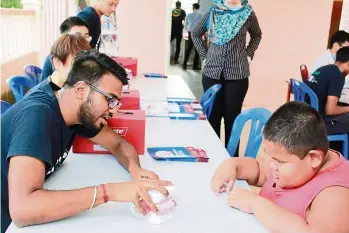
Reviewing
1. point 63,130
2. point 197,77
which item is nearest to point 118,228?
point 63,130

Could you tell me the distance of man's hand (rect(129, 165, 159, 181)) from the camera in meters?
1.36

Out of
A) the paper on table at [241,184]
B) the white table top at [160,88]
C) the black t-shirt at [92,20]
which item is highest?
the black t-shirt at [92,20]

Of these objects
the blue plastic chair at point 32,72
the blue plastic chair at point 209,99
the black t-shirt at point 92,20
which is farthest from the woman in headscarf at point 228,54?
the blue plastic chair at point 32,72

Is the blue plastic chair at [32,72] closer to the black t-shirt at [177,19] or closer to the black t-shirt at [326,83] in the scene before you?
the black t-shirt at [326,83]

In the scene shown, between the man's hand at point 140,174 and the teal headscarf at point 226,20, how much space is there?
176 centimetres

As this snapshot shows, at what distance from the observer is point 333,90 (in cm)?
289

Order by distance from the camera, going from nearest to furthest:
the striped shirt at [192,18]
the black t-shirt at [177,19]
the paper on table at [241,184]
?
the paper on table at [241,184]
the striped shirt at [192,18]
the black t-shirt at [177,19]

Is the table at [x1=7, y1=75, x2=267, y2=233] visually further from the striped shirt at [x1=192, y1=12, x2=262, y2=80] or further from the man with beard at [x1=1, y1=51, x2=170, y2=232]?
the striped shirt at [x1=192, y1=12, x2=262, y2=80]

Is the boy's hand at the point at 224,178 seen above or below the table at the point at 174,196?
above

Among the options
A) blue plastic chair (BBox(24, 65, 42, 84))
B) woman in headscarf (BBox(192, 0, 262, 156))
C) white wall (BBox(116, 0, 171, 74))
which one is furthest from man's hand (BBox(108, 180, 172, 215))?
white wall (BBox(116, 0, 171, 74))

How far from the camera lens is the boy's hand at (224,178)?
4.41 ft

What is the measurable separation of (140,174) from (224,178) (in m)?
Result: 0.29

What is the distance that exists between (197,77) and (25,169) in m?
6.76

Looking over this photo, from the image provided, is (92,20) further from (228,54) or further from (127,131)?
(127,131)
